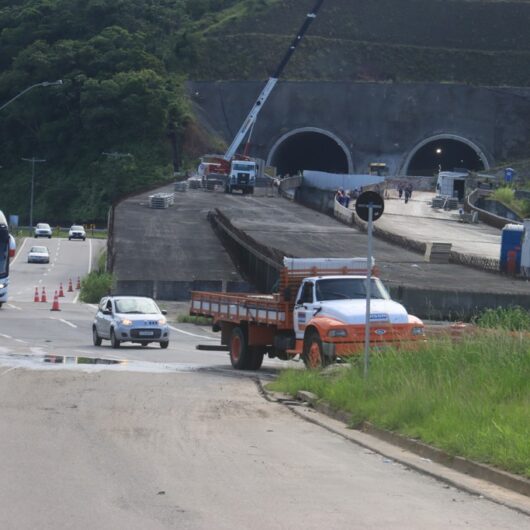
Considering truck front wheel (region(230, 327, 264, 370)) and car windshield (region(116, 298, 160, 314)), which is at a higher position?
truck front wheel (region(230, 327, 264, 370))

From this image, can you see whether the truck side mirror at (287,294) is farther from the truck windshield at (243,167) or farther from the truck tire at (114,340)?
the truck windshield at (243,167)

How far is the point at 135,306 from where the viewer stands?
33.0 m

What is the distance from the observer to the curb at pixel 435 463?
11047 millimetres

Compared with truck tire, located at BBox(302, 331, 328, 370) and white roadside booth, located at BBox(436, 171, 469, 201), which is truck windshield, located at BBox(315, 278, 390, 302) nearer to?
truck tire, located at BBox(302, 331, 328, 370)

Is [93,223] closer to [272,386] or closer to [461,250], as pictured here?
[461,250]

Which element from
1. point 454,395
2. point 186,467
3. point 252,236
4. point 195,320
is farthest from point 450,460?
point 252,236

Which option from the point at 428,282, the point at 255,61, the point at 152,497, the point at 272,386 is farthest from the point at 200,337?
the point at 255,61

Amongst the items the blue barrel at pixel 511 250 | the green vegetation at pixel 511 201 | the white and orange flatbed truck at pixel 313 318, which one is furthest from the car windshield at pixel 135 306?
the green vegetation at pixel 511 201

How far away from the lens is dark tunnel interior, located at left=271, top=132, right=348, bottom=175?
129 metres

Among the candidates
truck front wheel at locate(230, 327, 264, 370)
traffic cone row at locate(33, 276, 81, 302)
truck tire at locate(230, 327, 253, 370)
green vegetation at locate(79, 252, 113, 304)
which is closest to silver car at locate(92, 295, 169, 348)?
truck tire at locate(230, 327, 253, 370)

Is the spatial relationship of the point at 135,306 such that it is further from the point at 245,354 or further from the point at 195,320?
the point at 195,320

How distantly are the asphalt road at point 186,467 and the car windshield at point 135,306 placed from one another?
1072cm

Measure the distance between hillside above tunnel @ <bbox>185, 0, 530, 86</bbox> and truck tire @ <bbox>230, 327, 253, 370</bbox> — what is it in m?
107

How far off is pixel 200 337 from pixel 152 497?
2977cm
